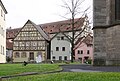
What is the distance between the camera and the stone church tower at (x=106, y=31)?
20750 mm

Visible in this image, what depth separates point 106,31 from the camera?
21.5m

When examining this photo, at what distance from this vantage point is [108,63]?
69.4 ft

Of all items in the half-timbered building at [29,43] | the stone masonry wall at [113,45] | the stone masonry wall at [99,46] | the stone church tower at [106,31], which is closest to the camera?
the stone masonry wall at [113,45]

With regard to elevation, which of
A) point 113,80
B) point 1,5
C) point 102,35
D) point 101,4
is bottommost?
point 113,80

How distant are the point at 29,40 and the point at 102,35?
67662 mm

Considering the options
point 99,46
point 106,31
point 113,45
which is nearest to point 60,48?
point 99,46

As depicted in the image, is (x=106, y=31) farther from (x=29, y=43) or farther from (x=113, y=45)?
(x=29, y=43)

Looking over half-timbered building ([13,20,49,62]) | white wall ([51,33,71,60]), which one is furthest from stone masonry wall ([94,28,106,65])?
white wall ([51,33,71,60])

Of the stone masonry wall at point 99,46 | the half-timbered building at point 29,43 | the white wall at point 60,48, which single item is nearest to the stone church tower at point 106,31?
the stone masonry wall at point 99,46

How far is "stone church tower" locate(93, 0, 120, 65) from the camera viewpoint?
2075cm

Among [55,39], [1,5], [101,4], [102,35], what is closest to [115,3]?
[101,4]

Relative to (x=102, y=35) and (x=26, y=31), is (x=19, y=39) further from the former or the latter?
(x=102, y=35)

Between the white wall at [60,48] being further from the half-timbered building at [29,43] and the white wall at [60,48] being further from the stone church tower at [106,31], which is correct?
the stone church tower at [106,31]

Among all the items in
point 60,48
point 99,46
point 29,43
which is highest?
point 29,43
